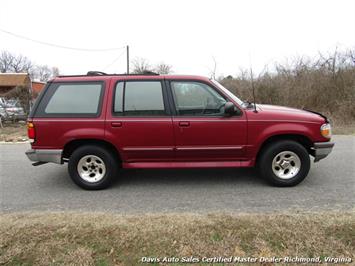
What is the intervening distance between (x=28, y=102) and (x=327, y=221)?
47.1 ft

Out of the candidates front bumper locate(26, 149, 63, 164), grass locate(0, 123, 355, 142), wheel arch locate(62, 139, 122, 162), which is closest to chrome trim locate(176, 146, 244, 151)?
wheel arch locate(62, 139, 122, 162)

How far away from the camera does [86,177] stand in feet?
15.4

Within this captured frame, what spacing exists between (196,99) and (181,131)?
57 cm

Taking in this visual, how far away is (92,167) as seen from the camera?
469 centimetres

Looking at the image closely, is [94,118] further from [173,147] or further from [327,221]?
[327,221]

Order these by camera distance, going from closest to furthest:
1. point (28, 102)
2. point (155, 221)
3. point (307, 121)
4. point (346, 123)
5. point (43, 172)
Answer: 1. point (155, 221)
2. point (307, 121)
3. point (43, 172)
4. point (346, 123)
5. point (28, 102)

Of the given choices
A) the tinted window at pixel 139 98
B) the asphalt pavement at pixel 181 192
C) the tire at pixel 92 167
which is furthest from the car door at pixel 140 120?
the asphalt pavement at pixel 181 192

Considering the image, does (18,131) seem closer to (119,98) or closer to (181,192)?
(119,98)

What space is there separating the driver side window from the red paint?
98mm

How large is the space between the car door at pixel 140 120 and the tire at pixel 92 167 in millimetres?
269

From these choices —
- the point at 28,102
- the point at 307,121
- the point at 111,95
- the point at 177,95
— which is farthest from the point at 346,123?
the point at 28,102

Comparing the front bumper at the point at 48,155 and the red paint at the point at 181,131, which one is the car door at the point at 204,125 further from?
the front bumper at the point at 48,155

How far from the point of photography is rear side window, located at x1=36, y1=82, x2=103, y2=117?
4.52 meters

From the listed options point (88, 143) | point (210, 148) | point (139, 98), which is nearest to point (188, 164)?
point (210, 148)
